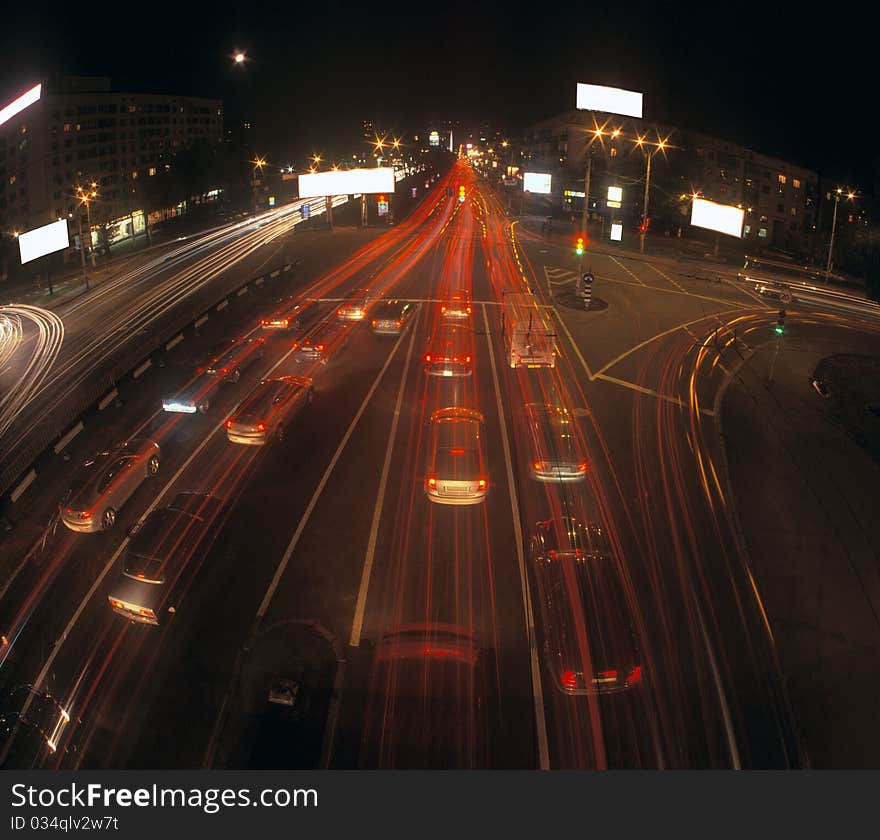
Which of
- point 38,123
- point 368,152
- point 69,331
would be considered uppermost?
point 368,152

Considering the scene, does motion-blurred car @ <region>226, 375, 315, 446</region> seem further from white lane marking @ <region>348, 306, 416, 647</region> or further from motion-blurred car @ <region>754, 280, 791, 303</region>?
motion-blurred car @ <region>754, 280, 791, 303</region>

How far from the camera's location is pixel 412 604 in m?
11.2

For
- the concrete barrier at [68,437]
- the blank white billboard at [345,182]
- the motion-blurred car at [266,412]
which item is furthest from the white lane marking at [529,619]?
the blank white billboard at [345,182]

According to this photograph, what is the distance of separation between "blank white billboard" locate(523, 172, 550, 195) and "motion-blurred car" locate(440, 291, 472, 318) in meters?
37.5

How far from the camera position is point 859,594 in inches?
456

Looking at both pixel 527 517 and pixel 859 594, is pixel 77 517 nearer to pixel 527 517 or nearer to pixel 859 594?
pixel 527 517

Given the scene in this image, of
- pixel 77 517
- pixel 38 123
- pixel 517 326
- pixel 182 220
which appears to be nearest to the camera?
pixel 77 517

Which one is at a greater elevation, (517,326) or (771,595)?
(517,326)

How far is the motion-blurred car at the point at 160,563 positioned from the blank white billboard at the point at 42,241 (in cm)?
2890

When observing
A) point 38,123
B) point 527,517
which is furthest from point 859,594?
point 38,123

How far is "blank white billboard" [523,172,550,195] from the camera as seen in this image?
62781 mm

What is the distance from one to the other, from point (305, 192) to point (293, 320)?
91.0 feet

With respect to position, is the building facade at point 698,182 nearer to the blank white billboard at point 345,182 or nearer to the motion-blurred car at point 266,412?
the blank white billboard at point 345,182

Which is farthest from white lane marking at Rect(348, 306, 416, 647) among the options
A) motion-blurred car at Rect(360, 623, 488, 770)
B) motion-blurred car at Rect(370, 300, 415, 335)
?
motion-blurred car at Rect(370, 300, 415, 335)
